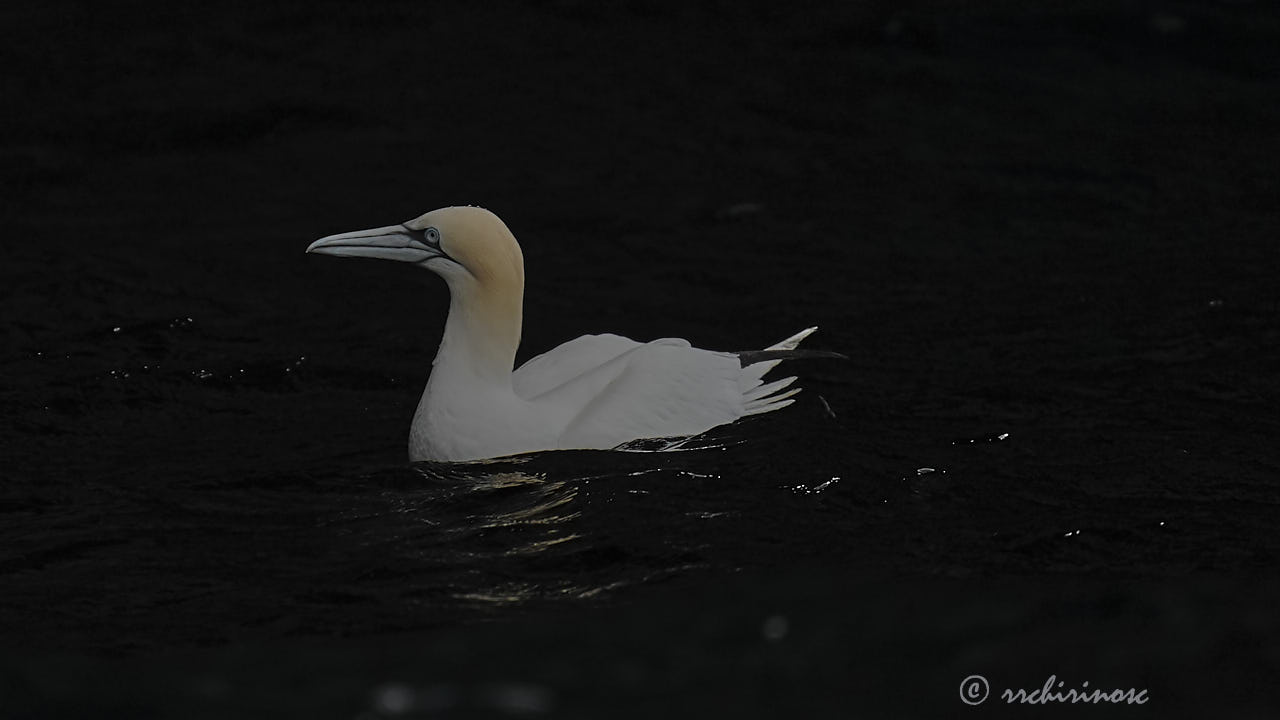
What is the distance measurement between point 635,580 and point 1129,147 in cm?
684

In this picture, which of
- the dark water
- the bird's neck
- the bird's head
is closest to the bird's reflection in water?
the dark water

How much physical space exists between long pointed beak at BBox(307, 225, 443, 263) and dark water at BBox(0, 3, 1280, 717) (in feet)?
2.73

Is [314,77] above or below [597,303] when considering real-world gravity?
above

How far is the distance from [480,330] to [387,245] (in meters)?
0.49

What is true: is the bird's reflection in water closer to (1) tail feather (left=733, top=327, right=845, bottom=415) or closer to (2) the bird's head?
(2) the bird's head

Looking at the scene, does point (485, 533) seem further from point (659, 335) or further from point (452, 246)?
point (659, 335)

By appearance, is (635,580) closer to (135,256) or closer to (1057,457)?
(1057,457)

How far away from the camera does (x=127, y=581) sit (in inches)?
236

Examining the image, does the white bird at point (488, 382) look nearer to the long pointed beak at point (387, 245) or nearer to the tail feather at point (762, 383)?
the long pointed beak at point (387, 245)

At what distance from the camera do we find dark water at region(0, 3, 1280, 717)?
18.8 ft

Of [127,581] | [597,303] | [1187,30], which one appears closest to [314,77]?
[597,303]

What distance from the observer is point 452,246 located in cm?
675

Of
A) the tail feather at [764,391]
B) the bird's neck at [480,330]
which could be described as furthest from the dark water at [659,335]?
the bird's neck at [480,330]

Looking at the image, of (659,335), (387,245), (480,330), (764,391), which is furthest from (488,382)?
(659,335)
